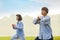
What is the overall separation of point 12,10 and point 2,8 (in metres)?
0.10

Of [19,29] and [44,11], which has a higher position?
[44,11]

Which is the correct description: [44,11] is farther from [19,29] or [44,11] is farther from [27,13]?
[19,29]

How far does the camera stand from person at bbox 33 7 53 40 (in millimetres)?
1947

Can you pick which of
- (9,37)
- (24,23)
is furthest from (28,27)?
(9,37)

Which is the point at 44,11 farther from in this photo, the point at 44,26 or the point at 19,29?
the point at 19,29

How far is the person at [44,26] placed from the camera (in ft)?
6.39

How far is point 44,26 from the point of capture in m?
1.96

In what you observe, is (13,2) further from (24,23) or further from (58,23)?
(58,23)

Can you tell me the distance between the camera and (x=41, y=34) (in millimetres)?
1969

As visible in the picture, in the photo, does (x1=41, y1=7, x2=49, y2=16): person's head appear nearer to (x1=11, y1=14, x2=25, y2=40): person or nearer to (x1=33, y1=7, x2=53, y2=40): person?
(x1=33, y1=7, x2=53, y2=40): person

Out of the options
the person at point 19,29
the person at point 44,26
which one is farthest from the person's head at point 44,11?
the person at point 19,29

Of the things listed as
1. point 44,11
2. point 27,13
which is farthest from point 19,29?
point 44,11

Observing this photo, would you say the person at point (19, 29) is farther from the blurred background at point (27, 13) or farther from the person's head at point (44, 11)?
the person's head at point (44, 11)

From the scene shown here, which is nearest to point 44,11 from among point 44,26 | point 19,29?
point 44,26
